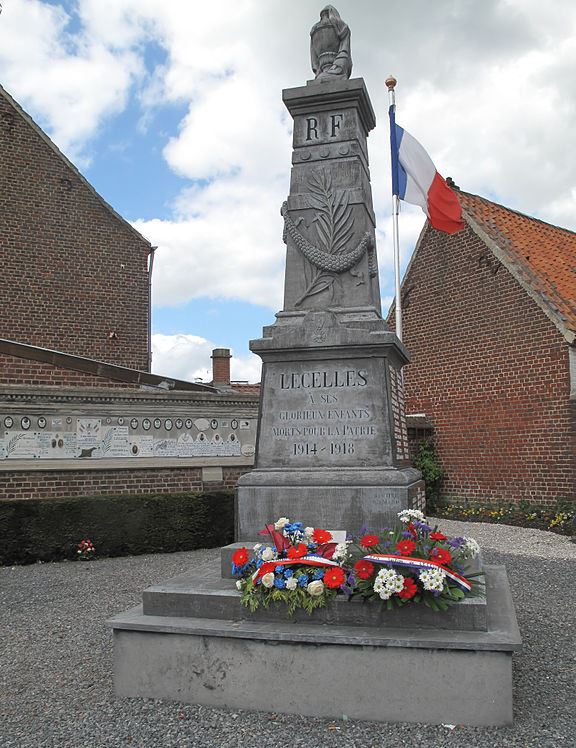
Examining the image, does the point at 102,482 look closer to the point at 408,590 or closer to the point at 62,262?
the point at 62,262

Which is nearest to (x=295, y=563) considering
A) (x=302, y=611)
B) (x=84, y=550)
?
(x=302, y=611)

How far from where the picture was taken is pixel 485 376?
1420 centimetres

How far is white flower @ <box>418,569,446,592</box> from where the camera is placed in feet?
13.2

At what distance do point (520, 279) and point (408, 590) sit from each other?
10.6 metres

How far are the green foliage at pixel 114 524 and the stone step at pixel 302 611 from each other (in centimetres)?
531

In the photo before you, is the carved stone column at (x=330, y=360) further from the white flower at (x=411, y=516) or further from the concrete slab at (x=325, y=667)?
the concrete slab at (x=325, y=667)

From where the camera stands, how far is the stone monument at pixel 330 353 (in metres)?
5.41

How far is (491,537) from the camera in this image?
1151 cm

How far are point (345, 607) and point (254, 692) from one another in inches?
28.4

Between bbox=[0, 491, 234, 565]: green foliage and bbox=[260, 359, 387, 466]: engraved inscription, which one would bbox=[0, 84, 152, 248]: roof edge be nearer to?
bbox=[0, 491, 234, 565]: green foliage

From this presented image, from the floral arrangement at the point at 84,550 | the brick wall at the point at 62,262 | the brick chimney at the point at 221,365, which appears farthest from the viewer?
the brick chimney at the point at 221,365

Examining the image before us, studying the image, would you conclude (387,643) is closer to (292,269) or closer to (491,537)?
(292,269)

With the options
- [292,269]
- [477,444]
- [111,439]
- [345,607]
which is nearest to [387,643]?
[345,607]

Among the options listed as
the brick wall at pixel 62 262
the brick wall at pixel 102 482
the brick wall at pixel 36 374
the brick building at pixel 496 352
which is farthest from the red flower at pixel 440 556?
the brick wall at pixel 62 262
